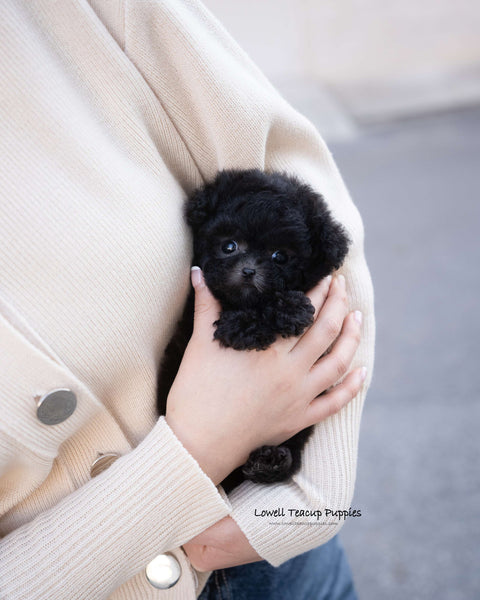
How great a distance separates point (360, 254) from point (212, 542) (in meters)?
0.88

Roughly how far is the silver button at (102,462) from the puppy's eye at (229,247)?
59cm

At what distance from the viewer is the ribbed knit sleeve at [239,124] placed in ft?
4.39

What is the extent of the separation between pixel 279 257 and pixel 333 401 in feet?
1.33

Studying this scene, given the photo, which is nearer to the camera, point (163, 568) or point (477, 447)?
point (163, 568)

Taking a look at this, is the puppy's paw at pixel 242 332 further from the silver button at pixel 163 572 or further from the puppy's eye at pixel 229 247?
the silver button at pixel 163 572

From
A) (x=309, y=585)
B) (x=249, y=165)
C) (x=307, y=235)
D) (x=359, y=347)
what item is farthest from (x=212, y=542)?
(x=249, y=165)

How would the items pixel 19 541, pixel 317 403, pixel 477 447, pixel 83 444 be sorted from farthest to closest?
pixel 477 447 < pixel 317 403 < pixel 83 444 < pixel 19 541

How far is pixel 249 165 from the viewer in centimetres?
151

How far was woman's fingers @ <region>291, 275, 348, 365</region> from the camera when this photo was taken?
4.67 feet

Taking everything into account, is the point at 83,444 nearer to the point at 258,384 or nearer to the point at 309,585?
the point at 258,384

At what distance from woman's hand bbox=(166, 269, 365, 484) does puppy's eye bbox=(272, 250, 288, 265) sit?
0.13 metres

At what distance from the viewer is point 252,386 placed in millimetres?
1359

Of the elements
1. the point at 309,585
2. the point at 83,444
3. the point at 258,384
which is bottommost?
the point at 309,585

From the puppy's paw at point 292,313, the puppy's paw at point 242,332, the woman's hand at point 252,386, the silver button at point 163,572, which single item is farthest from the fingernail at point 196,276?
the silver button at point 163,572
